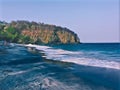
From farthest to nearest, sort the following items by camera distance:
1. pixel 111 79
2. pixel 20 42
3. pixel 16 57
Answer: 1. pixel 20 42
2. pixel 16 57
3. pixel 111 79

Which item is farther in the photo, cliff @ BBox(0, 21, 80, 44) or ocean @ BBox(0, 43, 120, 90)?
cliff @ BBox(0, 21, 80, 44)

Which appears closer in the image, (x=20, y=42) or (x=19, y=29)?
(x=19, y=29)

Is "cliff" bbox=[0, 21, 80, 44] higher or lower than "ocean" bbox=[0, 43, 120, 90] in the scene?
higher

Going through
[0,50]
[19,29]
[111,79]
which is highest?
[19,29]

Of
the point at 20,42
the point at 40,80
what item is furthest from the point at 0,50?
the point at 40,80

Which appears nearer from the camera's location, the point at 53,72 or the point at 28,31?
the point at 53,72

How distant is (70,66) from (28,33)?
2.94 metres

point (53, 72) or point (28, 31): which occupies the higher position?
point (28, 31)

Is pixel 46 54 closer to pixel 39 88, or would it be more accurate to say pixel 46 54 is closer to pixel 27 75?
pixel 27 75

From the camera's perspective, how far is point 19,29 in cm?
1004

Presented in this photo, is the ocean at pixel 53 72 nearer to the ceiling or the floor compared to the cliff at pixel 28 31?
nearer to the floor

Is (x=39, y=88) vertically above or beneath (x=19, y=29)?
beneath

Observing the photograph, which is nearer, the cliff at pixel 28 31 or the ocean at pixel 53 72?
the ocean at pixel 53 72

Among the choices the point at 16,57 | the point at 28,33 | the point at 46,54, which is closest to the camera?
the point at 16,57
